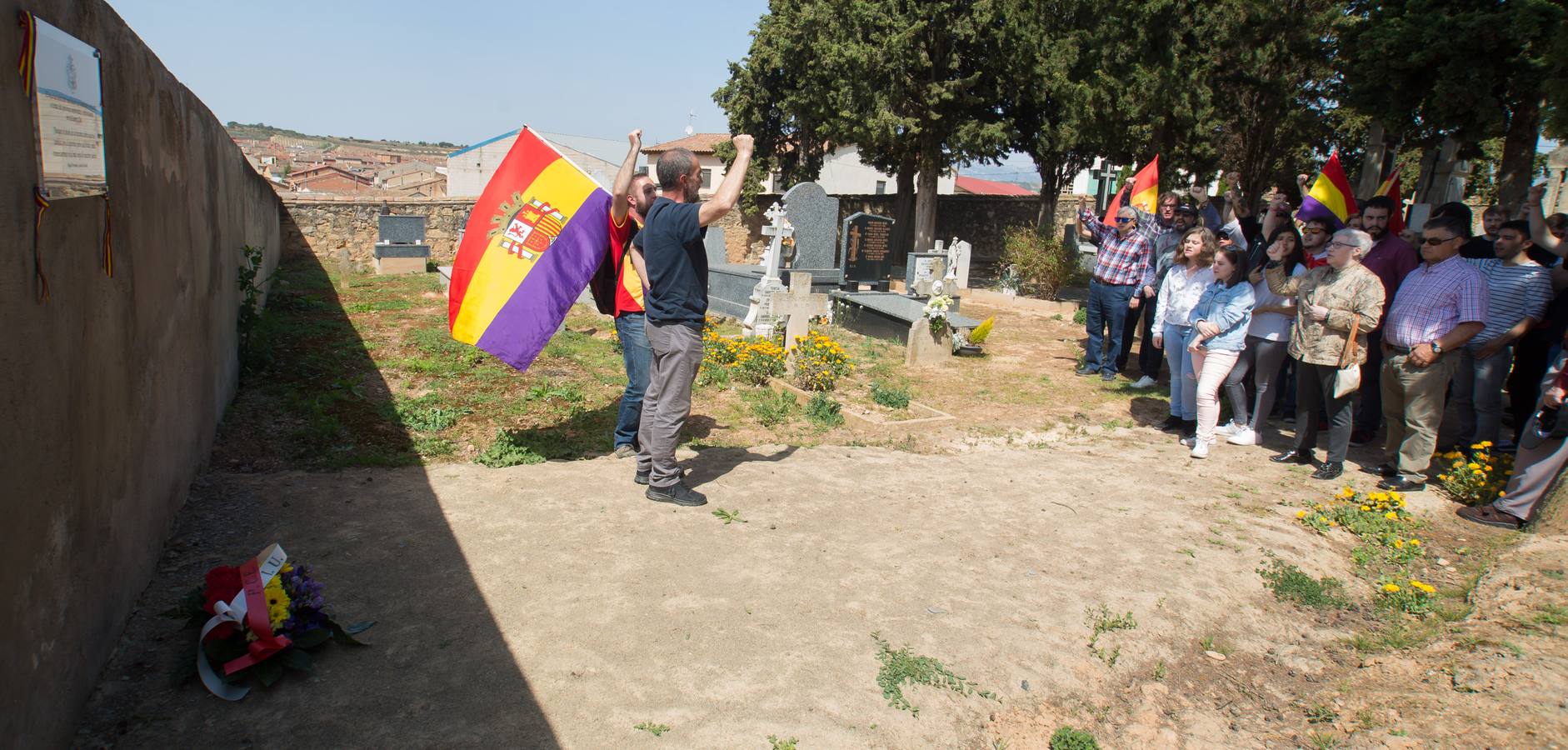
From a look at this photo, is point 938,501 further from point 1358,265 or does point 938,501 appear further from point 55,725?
point 55,725

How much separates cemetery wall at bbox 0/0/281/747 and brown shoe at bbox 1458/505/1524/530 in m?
6.46

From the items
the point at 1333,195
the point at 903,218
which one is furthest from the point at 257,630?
the point at 903,218

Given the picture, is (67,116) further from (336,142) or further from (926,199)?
(336,142)

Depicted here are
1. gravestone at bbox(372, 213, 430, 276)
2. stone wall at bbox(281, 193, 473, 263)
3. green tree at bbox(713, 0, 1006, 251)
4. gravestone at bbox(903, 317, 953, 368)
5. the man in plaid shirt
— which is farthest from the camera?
green tree at bbox(713, 0, 1006, 251)

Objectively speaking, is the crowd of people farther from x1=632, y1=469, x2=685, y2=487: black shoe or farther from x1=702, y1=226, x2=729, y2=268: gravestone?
x1=702, y1=226, x2=729, y2=268: gravestone

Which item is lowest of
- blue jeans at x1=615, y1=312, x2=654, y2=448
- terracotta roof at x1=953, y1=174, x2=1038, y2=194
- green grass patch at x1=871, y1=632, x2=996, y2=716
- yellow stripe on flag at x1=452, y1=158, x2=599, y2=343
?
green grass patch at x1=871, y1=632, x2=996, y2=716

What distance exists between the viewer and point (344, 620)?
10.2 ft

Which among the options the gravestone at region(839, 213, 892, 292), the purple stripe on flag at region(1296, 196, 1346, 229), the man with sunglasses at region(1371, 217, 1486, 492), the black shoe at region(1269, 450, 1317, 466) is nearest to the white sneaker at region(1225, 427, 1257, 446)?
the black shoe at region(1269, 450, 1317, 466)

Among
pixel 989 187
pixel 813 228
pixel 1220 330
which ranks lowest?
pixel 1220 330

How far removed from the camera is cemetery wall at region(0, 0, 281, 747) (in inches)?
80.9

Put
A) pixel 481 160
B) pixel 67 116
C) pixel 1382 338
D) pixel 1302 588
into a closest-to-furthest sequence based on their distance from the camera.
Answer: pixel 67 116 → pixel 1302 588 → pixel 1382 338 → pixel 481 160

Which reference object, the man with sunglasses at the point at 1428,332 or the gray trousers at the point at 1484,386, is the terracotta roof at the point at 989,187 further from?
the man with sunglasses at the point at 1428,332

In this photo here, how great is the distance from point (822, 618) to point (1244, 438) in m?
4.59

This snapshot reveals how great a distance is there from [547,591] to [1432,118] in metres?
14.1
